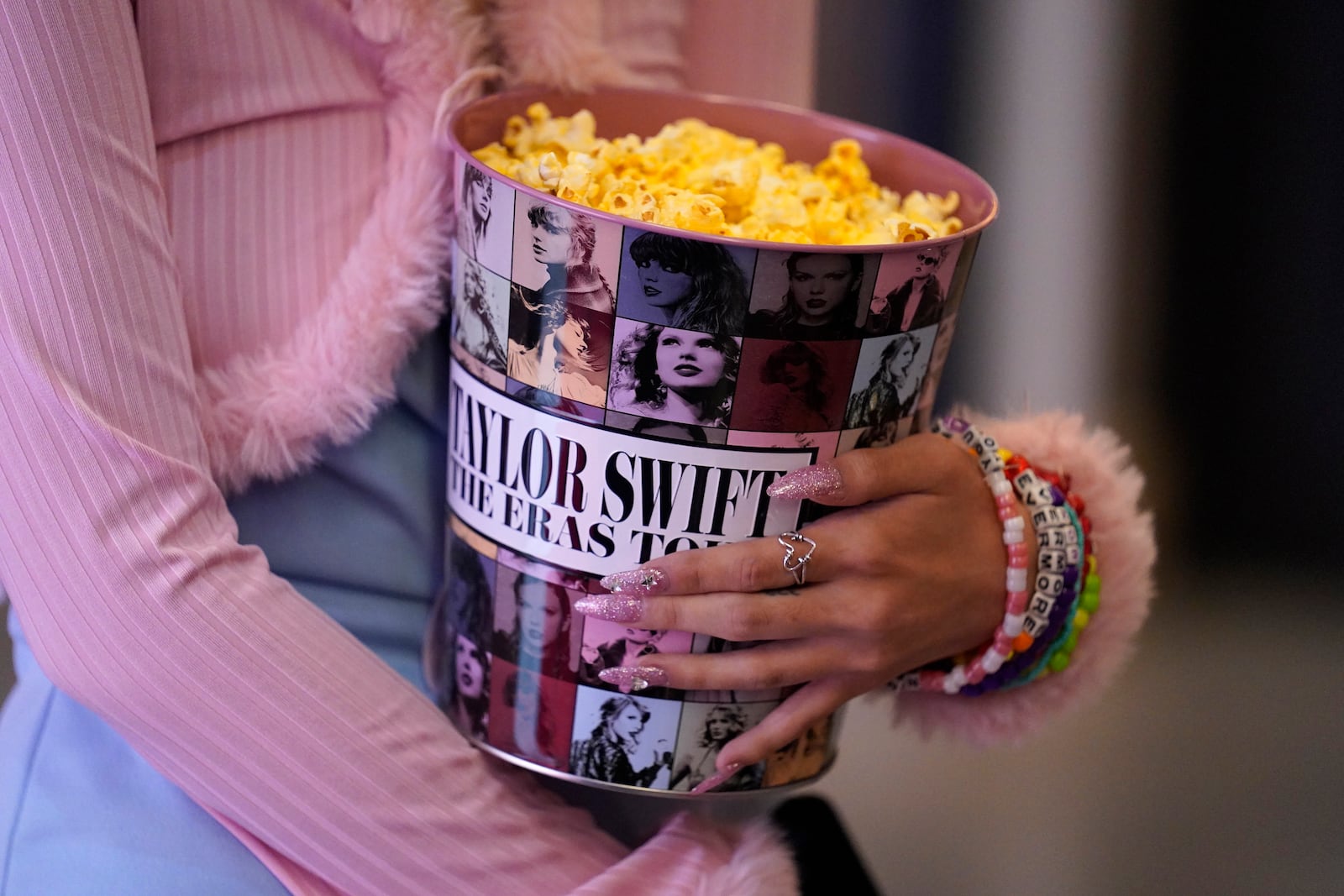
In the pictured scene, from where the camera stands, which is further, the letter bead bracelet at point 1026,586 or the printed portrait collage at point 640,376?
the letter bead bracelet at point 1026,586

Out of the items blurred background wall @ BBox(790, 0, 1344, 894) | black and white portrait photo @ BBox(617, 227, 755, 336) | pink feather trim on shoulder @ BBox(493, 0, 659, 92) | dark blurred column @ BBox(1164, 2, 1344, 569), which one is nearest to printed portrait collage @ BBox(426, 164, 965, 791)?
black and white portrait photo @ BBox(617, 227, 755, 336)

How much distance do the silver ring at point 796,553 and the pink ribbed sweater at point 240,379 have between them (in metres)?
0.18

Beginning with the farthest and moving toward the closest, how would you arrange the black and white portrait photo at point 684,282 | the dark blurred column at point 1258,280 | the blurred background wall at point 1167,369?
the dark blurred column at point 1258,280 < the blurred background wall at point 1167,369 < the black and white portrait photo at point 684,282

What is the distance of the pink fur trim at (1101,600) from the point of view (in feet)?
2.12

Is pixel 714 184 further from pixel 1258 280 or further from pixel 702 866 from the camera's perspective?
pixel 1258 280

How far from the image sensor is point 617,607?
1.57 feet

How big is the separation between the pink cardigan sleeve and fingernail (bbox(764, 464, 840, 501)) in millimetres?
224

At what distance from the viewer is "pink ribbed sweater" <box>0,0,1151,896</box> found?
43 centimetres

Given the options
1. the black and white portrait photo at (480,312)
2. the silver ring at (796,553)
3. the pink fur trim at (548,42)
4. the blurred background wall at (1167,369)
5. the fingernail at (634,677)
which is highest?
the pink fur trim at (548,42)

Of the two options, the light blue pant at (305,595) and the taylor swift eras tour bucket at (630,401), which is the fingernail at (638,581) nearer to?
the taylor swift eras tour bucket at (630,401)

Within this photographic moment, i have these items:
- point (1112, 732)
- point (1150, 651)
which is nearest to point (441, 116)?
point (1112, 732)

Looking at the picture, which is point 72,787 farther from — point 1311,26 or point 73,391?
point 1311,26

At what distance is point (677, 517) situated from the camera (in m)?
0.47

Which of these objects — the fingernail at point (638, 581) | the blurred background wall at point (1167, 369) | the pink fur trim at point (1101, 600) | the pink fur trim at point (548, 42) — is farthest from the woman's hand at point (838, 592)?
the blurred background wall at point (1167, 369)
